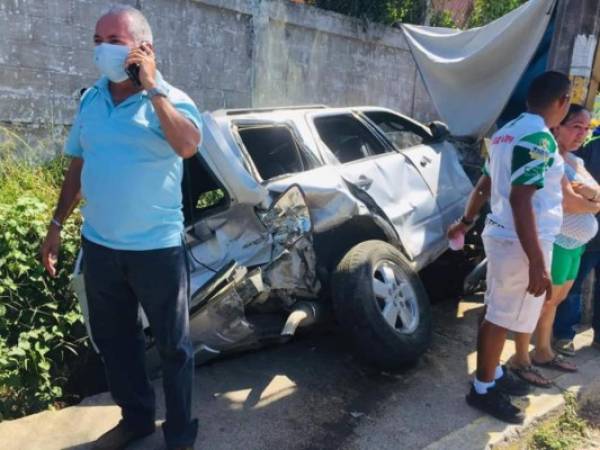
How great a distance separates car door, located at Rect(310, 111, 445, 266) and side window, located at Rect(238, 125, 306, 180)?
253 millimetres

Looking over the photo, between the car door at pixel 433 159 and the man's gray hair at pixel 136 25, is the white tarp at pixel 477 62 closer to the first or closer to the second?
the car door at pixel 433 159

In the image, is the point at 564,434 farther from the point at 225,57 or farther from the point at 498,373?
the point at 225,57

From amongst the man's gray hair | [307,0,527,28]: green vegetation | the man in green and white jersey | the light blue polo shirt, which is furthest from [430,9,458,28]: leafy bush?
the light blue polo shirt

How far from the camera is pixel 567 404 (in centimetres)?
359

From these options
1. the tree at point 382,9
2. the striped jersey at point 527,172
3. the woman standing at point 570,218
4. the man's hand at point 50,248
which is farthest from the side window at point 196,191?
the tree at point 382,9

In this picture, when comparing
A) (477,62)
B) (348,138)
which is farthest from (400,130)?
(477,62)

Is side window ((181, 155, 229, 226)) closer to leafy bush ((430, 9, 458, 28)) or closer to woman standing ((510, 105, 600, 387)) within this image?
woman standing ((510, 105, 600, 387))

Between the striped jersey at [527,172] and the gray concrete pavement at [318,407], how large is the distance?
1098 millimetres

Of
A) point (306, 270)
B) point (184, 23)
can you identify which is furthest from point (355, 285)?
point (184, 23)

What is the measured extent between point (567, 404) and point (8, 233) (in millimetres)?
3552

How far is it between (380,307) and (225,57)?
4329 mm

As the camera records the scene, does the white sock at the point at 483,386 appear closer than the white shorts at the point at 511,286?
No

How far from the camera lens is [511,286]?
318cm

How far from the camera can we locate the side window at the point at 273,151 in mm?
4125
